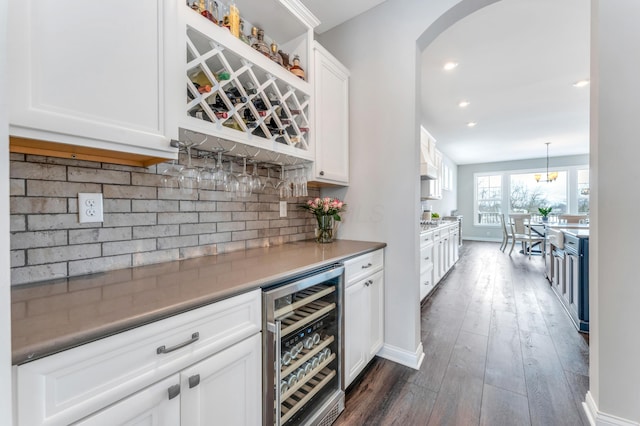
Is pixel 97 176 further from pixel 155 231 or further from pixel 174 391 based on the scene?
pixel 174 391

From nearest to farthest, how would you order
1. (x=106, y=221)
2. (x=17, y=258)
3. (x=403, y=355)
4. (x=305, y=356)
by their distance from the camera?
(x=17, y=258) → (x=106, y=221) → (x=305, y=356) → (x=403, y=355)

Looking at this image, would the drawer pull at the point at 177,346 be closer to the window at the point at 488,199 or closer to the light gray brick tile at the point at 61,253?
the light gray brick tile at the point at 61,253

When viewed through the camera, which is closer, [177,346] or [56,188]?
[177,346]

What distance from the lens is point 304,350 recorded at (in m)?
1.44

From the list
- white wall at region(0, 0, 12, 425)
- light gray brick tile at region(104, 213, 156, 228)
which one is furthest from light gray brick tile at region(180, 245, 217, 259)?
white wall at region(0, 0, 12, 425)

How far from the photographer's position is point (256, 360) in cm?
104

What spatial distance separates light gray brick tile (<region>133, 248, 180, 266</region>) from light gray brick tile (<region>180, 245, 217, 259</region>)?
0.10 feet

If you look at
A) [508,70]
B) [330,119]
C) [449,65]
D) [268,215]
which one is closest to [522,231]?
[508,70]

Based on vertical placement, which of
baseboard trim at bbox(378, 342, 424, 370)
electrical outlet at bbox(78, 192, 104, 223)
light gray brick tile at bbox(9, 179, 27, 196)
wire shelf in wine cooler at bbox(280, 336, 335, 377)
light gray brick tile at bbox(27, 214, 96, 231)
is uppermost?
light gray brick tile at bbox(9, 179, 27, 196)

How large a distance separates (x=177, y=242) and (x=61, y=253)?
44cm

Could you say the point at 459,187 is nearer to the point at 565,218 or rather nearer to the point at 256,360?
the point at 565,218

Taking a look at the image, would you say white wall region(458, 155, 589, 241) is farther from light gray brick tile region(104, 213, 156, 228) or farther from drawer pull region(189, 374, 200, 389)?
drawer pull region(189, 374, 200, 389)

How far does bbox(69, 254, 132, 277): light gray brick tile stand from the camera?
3.48ft

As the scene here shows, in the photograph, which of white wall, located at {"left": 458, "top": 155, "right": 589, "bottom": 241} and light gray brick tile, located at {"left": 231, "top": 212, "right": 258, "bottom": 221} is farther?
white wall, located at {"left": 458, "top": 155, "right": 589, "bottom": 241}
